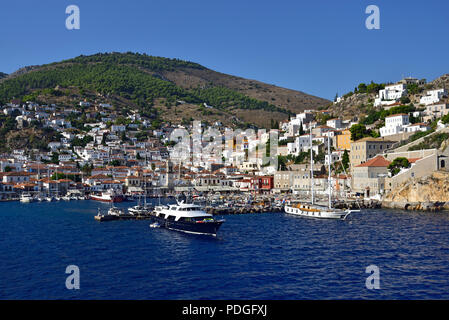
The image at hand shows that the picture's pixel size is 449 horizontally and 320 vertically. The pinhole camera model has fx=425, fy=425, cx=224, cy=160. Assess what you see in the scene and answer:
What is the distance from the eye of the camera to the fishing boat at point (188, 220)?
30094 millimetres

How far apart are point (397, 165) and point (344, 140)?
805 inches

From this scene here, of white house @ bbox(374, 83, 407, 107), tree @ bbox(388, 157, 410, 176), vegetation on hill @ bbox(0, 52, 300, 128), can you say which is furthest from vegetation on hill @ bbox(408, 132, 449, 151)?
vegetation on hill @ bbox(0, 52, 300, 128)

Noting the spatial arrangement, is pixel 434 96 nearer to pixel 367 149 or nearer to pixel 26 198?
pixel 367 149

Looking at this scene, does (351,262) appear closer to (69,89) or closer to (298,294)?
(298,294)

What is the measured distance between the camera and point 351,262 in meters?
21.9

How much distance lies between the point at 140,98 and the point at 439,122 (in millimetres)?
130111

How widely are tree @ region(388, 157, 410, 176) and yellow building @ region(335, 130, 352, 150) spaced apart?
18146 mm

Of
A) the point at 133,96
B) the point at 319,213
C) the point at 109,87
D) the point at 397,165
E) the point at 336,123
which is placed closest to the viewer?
the point at 319,213

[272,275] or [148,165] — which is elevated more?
[148,165]

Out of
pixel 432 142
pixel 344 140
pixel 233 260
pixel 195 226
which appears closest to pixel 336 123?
pixel 344 140

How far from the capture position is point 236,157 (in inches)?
3974

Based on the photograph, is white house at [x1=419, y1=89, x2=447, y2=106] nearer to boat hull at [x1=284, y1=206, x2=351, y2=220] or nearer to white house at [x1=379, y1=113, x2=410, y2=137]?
white house at [x1=379, y1=113, x2=410, y2=137]

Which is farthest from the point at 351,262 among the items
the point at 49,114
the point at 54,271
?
the point at 49,114
